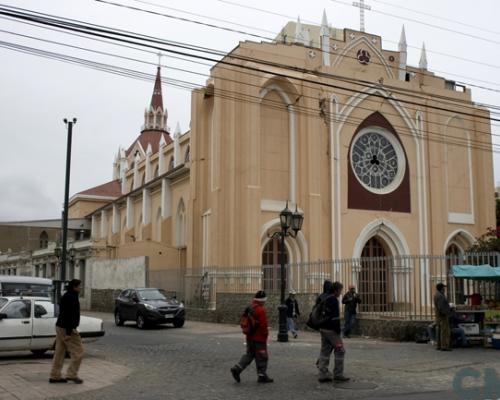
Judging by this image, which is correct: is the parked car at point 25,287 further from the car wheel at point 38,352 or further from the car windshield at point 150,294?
the car windshield at point 150,294

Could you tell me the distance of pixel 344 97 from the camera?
3616 centimetres

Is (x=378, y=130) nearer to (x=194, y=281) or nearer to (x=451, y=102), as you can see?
(x=451, y=102)

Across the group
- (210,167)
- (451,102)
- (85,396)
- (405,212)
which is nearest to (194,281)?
(210,167)

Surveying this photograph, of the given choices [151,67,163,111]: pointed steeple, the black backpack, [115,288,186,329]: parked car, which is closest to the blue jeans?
[115,288,186,329]: parked car

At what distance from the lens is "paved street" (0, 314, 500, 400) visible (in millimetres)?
10102

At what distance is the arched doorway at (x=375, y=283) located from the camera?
2216cm

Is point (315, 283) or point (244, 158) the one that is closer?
point (315, 283)

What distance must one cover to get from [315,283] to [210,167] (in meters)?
12.9

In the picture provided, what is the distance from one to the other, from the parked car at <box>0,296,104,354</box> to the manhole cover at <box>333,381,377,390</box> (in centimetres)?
673

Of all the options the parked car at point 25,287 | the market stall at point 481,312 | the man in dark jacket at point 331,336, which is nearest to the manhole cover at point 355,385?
the man in dark jacket at point 331,336

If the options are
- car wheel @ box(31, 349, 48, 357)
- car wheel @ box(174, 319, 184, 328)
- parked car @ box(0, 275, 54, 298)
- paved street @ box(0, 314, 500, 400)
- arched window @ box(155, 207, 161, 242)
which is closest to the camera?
paved street @ box(0, 314, 500, 400)

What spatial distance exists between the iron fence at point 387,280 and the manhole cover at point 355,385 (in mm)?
9642

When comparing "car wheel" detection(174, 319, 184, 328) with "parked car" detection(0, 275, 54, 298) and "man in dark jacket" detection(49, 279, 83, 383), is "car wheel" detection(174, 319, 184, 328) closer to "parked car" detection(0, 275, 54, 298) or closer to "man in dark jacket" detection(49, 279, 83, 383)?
"parked car" detection(0, 275, 54, 298)

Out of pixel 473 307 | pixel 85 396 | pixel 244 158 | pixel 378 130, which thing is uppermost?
pixel 378 130
